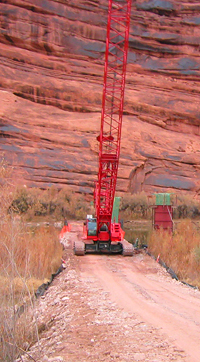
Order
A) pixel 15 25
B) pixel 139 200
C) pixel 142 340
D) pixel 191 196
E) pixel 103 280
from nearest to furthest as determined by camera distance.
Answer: pixel 142 340 < pixel 103 280 < pixel 139 200 < pixel 191 196 < pixel 15 25

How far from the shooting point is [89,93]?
36938 millimetres

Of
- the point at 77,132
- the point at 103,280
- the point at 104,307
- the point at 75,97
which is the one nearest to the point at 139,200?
the point at 77,132

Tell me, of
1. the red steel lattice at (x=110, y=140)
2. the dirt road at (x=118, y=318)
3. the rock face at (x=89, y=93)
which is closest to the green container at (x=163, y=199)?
the red steel lattice at (x=110, y=140)

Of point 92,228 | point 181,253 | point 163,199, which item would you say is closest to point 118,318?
point 181,253

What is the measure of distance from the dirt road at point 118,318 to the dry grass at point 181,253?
98 centimetres

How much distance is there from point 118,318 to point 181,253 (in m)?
7.65

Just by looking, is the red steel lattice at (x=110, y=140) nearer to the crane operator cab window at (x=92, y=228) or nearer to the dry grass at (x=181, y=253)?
the crane operator cab window at (x=92, y=228)

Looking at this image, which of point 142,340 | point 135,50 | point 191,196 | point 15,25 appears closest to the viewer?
point 142,340

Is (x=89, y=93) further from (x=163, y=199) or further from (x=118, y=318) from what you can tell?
(x=118, y=318)

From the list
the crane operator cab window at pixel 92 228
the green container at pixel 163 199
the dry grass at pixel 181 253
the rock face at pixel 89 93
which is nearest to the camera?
the dry grass at pixel 181 253

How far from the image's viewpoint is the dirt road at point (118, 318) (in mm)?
5434

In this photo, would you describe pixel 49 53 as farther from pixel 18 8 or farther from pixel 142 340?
pixel 142 340

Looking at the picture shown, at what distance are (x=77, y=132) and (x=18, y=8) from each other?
16.1 m

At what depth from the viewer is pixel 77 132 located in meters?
32.6
